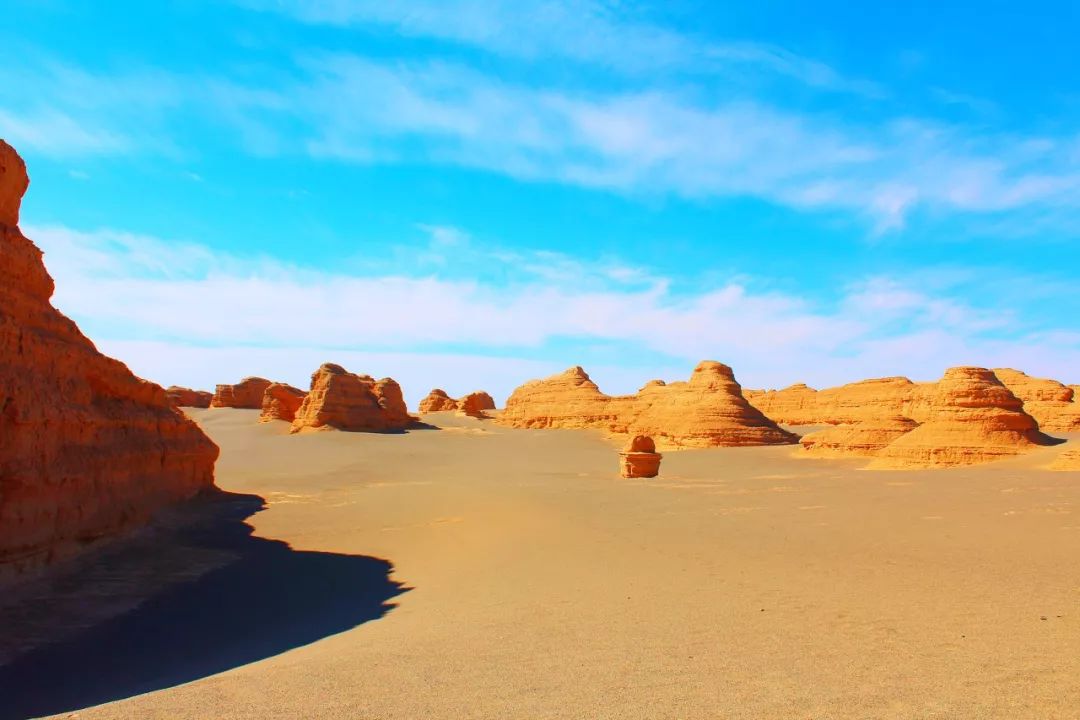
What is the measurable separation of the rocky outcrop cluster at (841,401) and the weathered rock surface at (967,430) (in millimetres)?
20703

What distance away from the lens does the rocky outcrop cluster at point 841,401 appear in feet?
160

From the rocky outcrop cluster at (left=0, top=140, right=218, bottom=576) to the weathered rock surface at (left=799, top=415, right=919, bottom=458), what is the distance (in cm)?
2695

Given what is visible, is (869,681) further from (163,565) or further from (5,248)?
(5,248)

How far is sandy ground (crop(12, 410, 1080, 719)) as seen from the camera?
4242 millimetres

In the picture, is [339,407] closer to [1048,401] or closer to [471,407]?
[471,407]

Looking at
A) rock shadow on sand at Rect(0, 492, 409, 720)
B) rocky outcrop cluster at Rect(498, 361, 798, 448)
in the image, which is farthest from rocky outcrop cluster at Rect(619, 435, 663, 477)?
rock shadow on sand at Rect(0, 492, 409, 720)

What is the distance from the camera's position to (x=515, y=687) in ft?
14.9

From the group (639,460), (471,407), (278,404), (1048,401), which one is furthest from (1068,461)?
(471,407)

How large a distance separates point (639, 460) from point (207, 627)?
700 inches

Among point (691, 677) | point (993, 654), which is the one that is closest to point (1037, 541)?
point (993, 654)

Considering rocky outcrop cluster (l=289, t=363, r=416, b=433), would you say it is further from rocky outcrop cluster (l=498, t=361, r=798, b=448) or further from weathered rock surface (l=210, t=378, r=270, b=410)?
weathered rock surface (l=210, t=378, r=270, b=410)

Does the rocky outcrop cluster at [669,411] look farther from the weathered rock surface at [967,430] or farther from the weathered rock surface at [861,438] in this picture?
the weathered rock surface at [967,430]

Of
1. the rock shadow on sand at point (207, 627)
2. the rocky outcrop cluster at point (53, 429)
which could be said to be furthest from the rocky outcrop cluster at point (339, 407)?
the rock shadow on sand at point (207, 627)

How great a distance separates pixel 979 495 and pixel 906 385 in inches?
1593
